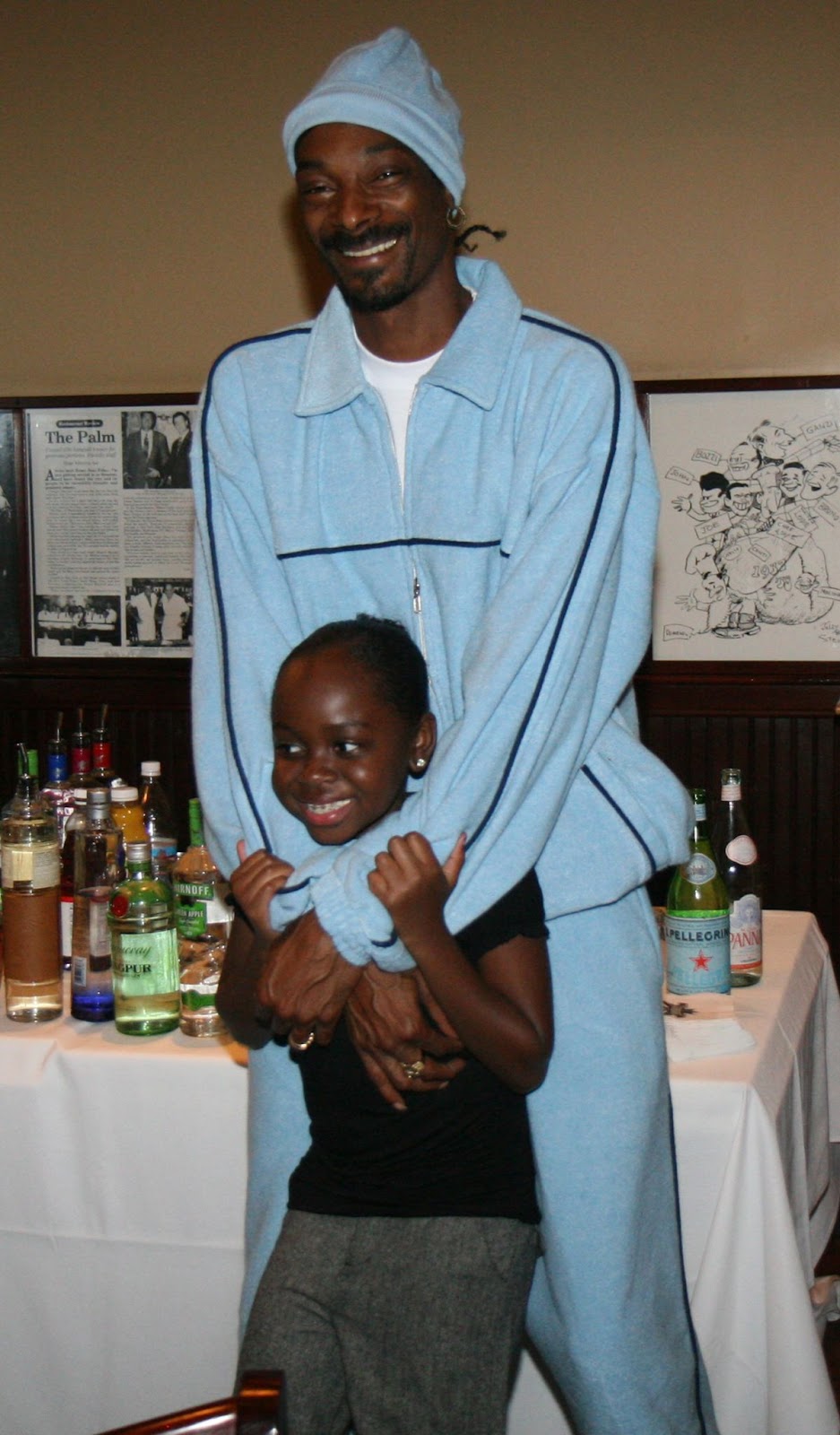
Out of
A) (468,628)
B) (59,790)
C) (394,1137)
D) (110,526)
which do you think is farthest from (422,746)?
(110,526)

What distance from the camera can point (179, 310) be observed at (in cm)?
416

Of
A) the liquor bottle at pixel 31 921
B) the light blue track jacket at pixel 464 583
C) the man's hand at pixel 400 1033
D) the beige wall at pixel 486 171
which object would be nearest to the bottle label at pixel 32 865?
the liquor bottle at pixel 31 921

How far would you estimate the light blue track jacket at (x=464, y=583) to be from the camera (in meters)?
1.25

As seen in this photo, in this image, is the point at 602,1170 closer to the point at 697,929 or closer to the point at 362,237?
the point at 697,929

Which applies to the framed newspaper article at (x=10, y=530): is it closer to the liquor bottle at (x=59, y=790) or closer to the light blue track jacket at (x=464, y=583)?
the liquor bottle at (x=59, y=790)

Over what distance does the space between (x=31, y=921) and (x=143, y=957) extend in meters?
0.18

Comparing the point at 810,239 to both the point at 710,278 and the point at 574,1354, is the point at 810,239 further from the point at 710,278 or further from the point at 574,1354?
the point at 574,1354

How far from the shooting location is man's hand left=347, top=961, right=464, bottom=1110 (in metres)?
1.25

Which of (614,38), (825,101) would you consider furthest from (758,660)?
(614,38)

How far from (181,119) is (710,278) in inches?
62.2

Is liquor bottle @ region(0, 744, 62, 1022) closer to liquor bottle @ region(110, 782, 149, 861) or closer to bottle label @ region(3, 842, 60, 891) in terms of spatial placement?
bottle label @ region(3, 842, 60, 891)

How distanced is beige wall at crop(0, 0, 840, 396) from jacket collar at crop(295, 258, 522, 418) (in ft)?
8.36

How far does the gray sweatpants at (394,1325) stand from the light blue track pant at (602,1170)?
0.12m

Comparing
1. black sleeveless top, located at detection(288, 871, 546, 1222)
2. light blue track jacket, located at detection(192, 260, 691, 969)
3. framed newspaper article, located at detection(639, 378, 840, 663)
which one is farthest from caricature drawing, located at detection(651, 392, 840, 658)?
black sleeveless top, located at detection(288, 871, 546, 1222)
